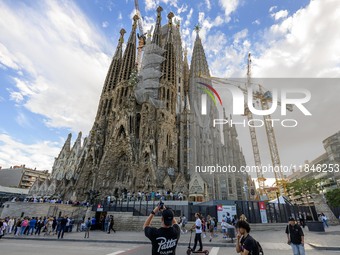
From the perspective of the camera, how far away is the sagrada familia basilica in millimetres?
36250

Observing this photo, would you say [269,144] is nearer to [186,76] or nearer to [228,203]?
[186,76]

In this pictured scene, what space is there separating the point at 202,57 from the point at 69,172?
157 ft

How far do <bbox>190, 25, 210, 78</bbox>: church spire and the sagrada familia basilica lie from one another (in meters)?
Result: 2.94

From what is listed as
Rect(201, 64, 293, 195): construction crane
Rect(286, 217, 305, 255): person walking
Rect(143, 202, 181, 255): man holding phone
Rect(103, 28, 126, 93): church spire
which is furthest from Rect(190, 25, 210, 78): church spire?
Rect(143, 202, 181, 255): man holding phone

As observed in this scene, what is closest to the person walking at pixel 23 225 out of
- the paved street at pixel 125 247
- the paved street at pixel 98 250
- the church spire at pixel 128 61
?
the paved street at pixel 125 247

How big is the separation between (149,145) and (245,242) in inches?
1329

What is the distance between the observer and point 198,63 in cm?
5966

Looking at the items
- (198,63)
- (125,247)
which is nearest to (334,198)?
(125,247)

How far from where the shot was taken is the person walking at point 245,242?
3.26 m

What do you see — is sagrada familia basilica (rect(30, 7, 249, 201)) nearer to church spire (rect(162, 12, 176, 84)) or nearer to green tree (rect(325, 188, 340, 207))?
church spire (rect(162, 12, 176, 84))

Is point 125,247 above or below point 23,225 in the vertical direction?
below

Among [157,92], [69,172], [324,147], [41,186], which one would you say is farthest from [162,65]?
[324,147]

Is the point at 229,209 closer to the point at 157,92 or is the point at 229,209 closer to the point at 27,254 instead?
the point at 27,254

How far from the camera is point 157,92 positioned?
46.0 metres
